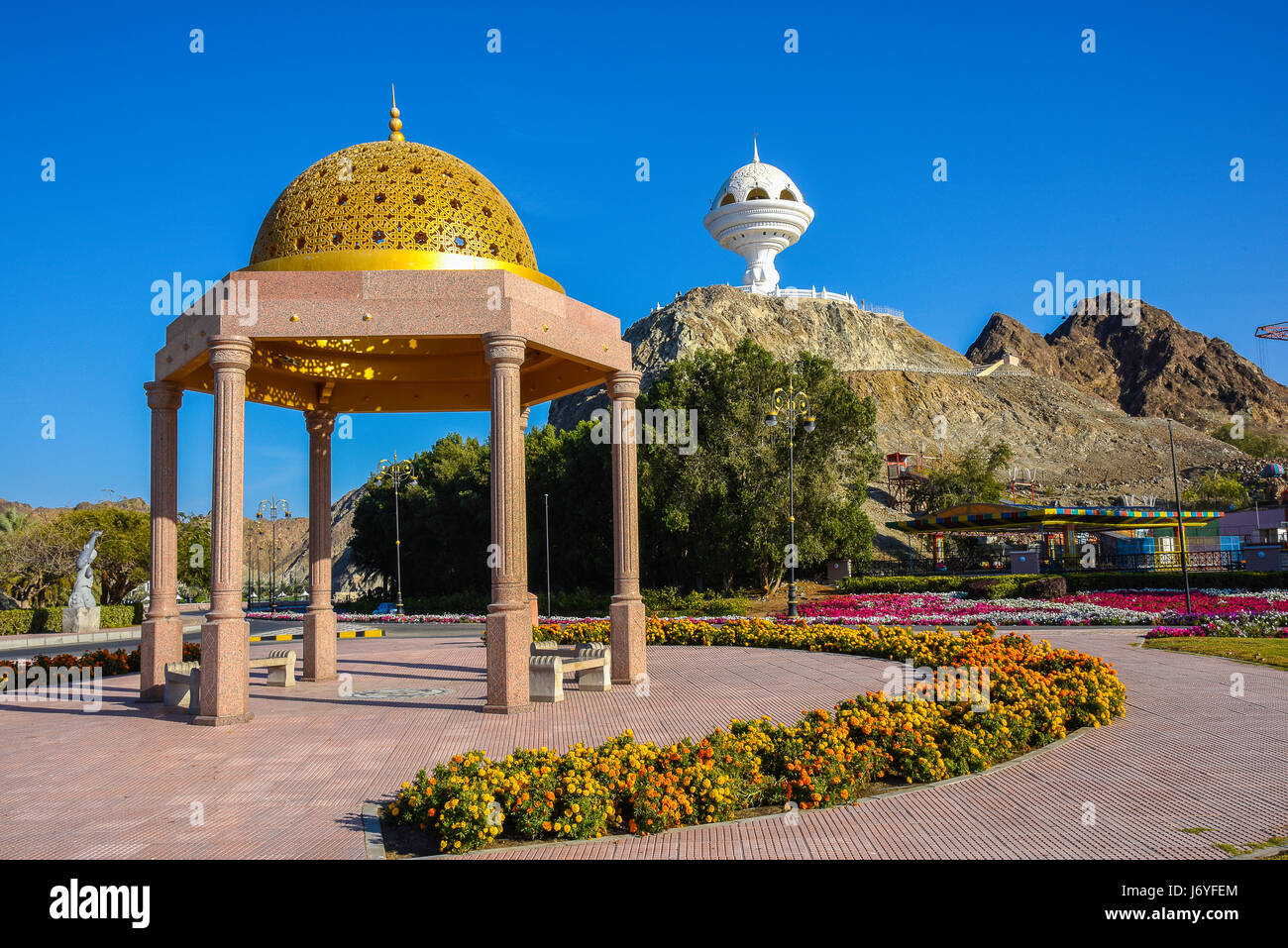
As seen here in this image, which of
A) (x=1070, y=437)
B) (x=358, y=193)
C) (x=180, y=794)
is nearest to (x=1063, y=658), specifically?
(x=180, y=794)

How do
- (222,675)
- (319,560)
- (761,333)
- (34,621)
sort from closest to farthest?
(222,675) < (319,560) < (34,621) < (761,333)

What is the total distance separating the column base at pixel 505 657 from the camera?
490 inches

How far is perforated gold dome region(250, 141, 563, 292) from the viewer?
531 inches

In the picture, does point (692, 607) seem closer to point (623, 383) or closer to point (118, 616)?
point (623, 383)

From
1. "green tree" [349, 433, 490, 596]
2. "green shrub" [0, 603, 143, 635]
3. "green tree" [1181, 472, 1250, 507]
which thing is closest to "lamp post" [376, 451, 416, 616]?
"green tree" [349, 433, 490, 596]

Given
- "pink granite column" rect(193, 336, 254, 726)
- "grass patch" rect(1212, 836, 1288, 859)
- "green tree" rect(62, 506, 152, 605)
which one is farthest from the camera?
"green tree" rect(62, 506, 152, 605)

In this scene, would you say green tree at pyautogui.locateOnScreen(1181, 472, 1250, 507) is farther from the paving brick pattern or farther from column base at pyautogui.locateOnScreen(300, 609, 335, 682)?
column base at pyautogui.locateOnScreen(300, 609, 335, 682)

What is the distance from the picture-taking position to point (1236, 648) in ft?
58.3

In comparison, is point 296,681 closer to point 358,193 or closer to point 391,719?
point 391,719

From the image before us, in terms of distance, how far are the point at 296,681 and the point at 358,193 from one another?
864cm

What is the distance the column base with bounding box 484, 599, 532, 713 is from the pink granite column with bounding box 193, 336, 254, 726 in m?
3.24

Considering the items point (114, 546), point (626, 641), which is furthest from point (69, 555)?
point (626, 641)

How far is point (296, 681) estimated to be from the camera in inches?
658

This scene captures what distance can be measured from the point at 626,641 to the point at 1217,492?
328ft
